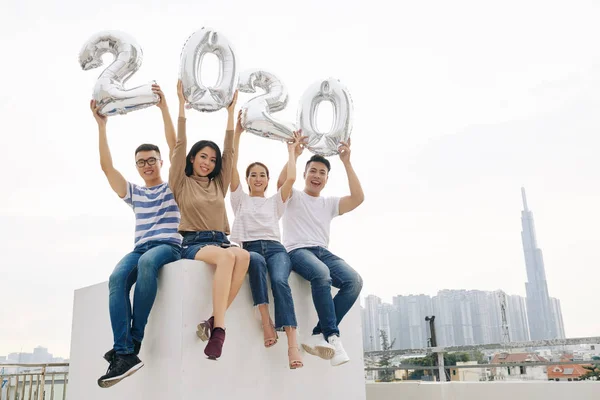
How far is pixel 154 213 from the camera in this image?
3.06 meters

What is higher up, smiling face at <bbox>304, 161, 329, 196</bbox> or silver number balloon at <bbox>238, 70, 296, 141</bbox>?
silver number balloon at <bbox>238, 70, 296, 141</bbox>

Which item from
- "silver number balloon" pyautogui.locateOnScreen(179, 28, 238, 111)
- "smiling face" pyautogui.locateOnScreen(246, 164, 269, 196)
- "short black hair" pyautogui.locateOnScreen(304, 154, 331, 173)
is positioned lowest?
"smiling face" pyautogui.locateOnScreen(246, 164, 269, 196)

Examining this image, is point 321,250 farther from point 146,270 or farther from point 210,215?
point 146,270

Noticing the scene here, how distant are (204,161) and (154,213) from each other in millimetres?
429

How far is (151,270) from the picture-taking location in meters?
2.66

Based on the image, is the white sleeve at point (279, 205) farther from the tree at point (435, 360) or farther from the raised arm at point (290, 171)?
the tree at point (435, 360)

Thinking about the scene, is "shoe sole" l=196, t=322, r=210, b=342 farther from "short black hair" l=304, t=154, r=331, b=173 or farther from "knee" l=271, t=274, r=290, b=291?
"short black hair" l=304, t=154, r=331, b=173

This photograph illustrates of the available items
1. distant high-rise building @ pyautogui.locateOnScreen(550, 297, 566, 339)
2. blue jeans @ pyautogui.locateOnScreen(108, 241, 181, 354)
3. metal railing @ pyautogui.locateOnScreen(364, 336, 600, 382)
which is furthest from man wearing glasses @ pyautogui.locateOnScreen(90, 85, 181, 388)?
distant high-rise building @ pyautogui.locateOnScreen(550, 297, 566, 339)

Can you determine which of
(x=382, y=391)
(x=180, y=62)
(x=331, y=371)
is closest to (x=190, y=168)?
(x=180, y=62)

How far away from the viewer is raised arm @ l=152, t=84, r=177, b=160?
313 centimetres

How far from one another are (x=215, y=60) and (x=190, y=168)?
2.62 feet

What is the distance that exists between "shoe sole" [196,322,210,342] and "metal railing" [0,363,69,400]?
8.80 ft

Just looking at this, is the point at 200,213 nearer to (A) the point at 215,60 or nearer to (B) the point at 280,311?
(B) the point at 280,311

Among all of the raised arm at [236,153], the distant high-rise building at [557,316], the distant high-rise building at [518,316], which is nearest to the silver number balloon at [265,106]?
the raised arm at [236,153]
